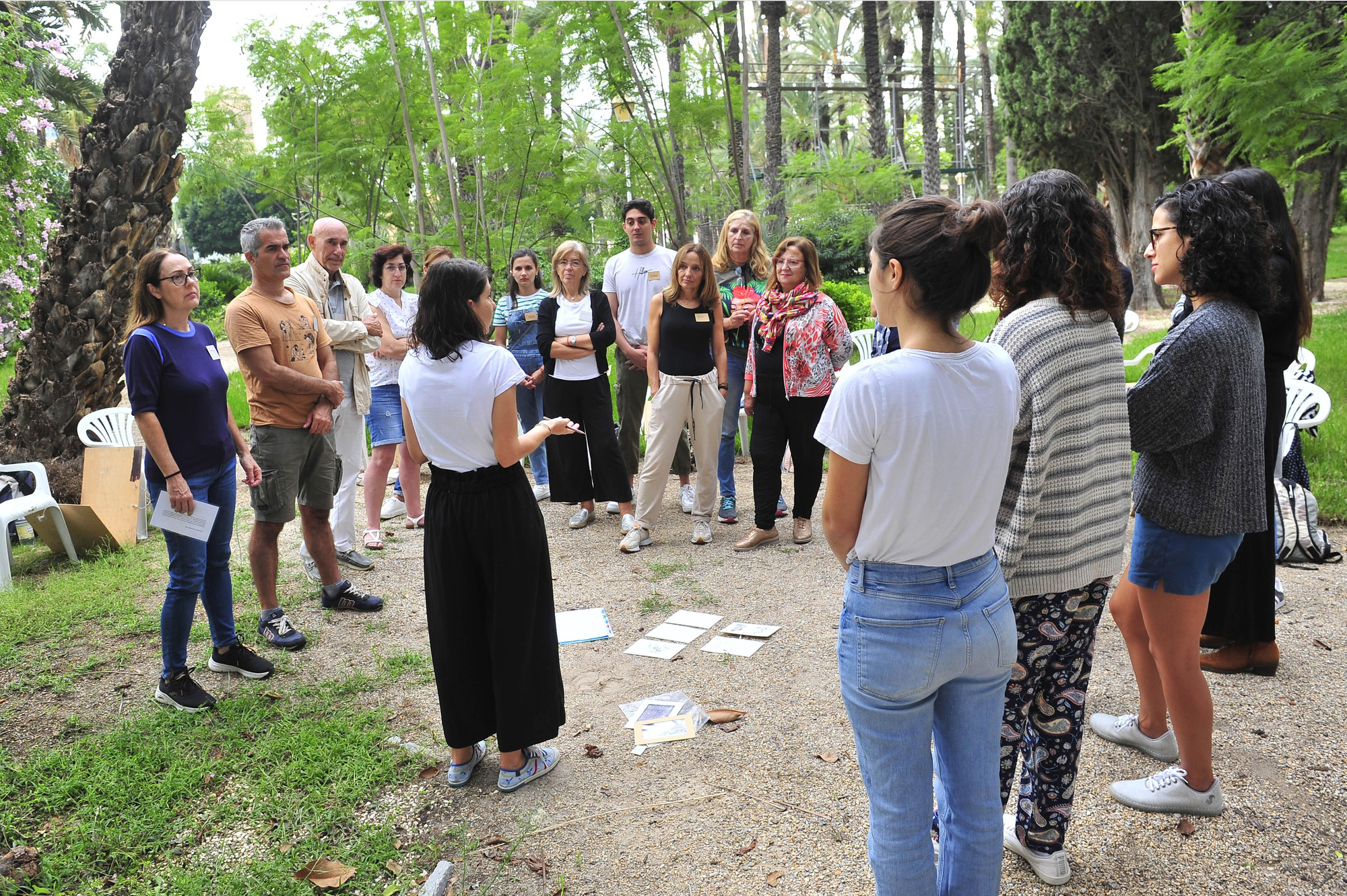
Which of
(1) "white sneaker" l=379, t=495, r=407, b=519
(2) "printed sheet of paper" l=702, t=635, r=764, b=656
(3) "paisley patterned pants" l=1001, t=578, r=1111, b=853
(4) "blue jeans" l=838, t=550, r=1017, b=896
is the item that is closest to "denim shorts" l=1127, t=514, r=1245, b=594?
(3) "paisley patterned pants" l=1001, t=578, r=1111, b=853

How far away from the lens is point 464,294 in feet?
9.82

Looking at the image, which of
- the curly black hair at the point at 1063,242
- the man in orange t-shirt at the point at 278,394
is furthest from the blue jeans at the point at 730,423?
the curly black hair at the point at 1063,242

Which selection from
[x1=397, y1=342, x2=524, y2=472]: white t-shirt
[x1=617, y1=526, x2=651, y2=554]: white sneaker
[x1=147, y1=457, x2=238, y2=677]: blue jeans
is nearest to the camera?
[x1=397, y1=342, x2=524, y2=472]: white t-shirt

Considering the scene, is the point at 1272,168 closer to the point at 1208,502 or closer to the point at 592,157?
the point at 592,157

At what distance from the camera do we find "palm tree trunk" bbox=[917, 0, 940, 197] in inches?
1017

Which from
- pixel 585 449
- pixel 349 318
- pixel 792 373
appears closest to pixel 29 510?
pixel 349 318

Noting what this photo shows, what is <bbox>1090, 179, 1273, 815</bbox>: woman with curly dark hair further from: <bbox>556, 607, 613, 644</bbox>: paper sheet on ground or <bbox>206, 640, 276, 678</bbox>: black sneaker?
<bbox>206, 640, 276, 678</bbox>: black sneaker

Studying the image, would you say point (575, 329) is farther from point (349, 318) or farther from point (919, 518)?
point (919, 518)

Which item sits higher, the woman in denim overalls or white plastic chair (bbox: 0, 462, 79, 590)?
the woman in denim overalls

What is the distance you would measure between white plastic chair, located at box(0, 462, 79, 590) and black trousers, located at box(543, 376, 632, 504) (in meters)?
3.45

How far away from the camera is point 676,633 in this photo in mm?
4645

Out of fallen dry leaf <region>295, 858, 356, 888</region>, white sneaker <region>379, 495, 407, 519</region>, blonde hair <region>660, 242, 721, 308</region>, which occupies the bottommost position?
fallen dry leaf <region>295, 858, 356, 888</region>

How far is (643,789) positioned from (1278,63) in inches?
293

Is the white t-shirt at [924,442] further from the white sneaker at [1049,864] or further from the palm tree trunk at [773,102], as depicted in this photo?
the palm tree trunk at [773,102]
